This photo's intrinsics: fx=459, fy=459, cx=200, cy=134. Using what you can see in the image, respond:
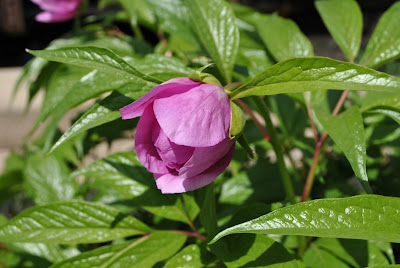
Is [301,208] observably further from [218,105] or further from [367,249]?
[367,249]

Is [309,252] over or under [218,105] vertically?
under

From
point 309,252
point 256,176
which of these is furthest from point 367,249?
point 256,176

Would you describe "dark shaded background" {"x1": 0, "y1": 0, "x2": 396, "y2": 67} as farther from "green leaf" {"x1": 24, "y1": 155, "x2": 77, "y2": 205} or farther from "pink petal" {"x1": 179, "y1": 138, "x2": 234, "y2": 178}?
"pink petal" {"x1": 179, "y1": 138, "x2": 234, "y2": 178}

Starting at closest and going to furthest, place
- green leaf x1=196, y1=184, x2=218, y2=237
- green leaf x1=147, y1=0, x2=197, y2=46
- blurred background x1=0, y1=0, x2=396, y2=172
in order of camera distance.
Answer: green leaf x1=196, y1=184, x2=218, y2=237
green leaf x1=147, y1=0, x2=197, y2=46
blurred background x1=0, y1=0, x2=396, y2=172

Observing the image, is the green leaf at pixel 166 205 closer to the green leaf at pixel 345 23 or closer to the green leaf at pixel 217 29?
the green leaf at pixel 217 29

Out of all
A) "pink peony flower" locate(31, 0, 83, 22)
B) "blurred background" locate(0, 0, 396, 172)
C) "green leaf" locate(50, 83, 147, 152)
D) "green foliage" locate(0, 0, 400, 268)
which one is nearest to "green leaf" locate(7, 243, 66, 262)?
"green foliage" locate(0, 0, 400, 268)

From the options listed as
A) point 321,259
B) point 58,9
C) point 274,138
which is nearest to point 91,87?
point 274,138
